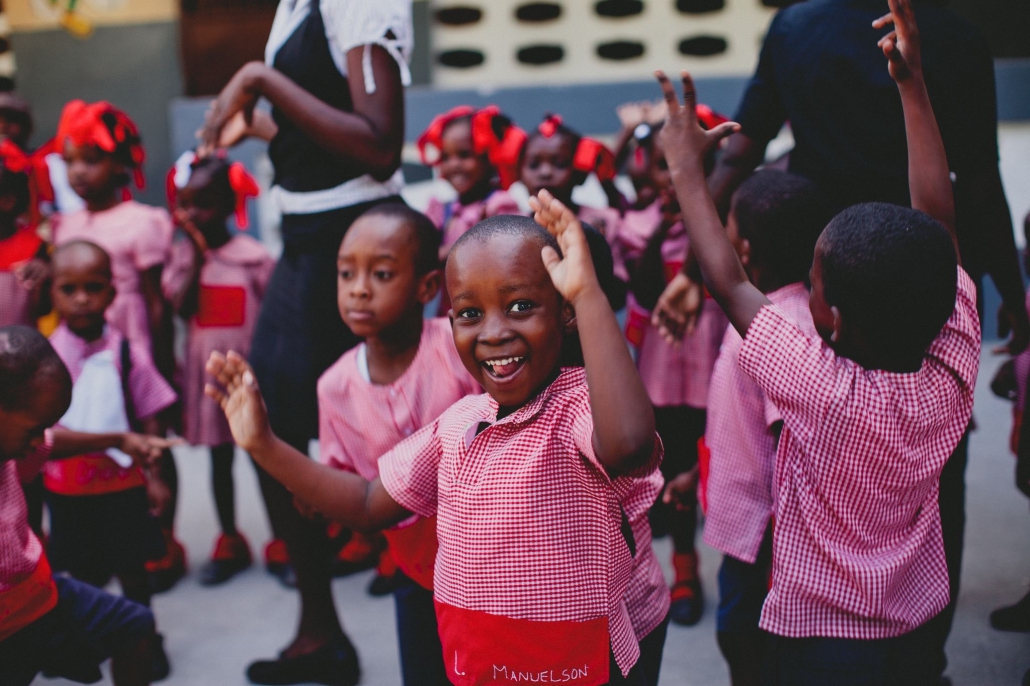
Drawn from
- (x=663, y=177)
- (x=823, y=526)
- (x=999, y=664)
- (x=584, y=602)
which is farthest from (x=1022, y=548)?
(x=584, y=602)

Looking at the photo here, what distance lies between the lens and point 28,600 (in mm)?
1811

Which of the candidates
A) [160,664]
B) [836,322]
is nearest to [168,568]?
[160,664]

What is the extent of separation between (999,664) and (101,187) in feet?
11.0

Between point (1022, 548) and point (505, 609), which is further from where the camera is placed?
point (1022, 548)

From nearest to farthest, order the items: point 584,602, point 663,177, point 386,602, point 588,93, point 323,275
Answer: point 584,602
point 323,275
point 386,602
point 663,177
point 588,93

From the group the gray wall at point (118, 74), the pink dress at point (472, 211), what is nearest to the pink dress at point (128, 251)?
the pink dress at point (472, 211)

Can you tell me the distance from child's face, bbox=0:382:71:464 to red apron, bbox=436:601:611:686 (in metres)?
1.04

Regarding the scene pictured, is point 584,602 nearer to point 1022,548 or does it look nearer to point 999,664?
point 999,664

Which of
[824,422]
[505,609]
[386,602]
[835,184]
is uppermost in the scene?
[835,184]

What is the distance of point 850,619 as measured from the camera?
157 cm

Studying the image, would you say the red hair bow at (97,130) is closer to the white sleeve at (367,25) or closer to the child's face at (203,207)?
the child's face at (203,207)

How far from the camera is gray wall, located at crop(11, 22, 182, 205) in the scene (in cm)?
621

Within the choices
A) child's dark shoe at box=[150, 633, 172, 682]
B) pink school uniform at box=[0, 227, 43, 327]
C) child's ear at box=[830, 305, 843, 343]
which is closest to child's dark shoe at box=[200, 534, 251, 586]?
child's dark shoe at box=[150, 633, 172, 682]

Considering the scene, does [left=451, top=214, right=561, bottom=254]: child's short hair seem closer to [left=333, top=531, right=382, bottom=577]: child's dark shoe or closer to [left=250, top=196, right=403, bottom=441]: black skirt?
[left=250, top=196, right=403, bottom=441]: black skirt
